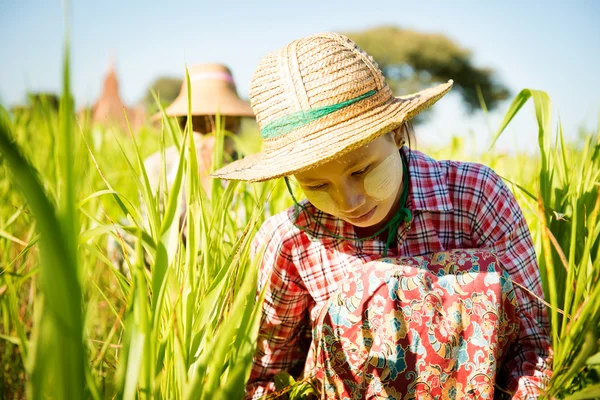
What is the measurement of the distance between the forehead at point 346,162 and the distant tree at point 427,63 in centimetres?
2437

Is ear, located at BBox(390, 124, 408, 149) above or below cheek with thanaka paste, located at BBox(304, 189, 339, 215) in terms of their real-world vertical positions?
above

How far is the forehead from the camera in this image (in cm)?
87

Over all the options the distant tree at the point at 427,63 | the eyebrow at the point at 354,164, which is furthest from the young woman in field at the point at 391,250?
the distant tree at the point at 427,63

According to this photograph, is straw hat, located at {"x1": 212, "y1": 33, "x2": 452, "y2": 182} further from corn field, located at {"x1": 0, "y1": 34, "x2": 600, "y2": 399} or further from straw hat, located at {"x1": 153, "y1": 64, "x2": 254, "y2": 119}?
straw hat, located at {"x1": 153, "y1": 64, "x2": 254, "y2": 119}

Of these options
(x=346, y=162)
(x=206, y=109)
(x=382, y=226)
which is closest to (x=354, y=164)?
(x=346, y=162)

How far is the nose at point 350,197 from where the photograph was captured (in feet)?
2.91

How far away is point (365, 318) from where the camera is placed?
3.03 feet

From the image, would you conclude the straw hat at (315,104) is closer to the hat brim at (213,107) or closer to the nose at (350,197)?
the nose at (350,197)

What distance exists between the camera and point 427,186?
105 centimetres

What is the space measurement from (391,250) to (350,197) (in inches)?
8.7

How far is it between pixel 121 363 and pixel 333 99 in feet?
1.74

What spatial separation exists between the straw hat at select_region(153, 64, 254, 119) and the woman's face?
4.30 feet

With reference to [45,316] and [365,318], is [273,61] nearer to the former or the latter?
[365,318]

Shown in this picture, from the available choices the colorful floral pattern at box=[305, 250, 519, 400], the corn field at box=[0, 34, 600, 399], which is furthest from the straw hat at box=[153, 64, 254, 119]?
the colorful floral pattern at box=[305, 250, 519, 400]
